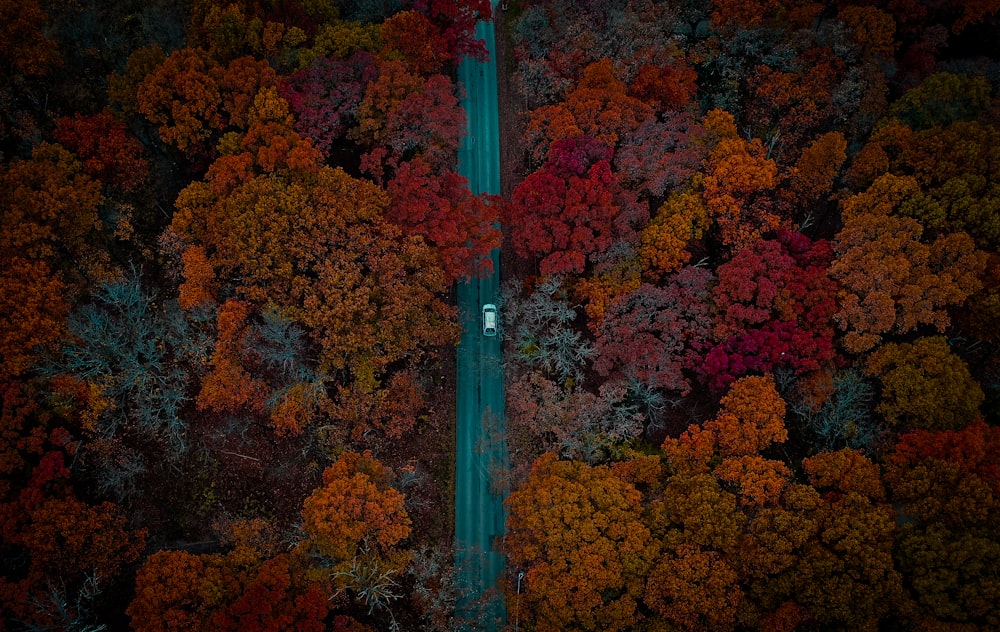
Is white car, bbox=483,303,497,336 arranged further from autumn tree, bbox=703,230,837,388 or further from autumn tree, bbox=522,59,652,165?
autumn tree, bbox=703,230,837,388

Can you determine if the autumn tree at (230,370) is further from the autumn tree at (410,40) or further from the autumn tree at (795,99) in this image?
the autumn tree at (795,99)

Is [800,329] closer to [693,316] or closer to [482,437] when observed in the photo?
[693,316]

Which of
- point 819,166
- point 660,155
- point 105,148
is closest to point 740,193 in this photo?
point 819,166

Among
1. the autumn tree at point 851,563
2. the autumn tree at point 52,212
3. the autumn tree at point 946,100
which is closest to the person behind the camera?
the autumn tree at point 851,563

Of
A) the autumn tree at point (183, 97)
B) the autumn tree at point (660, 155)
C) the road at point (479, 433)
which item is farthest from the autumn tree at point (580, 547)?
the autumn tree at point (183, 97)

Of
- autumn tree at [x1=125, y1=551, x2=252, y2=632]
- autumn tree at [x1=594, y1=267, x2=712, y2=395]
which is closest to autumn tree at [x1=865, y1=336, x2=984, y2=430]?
autumn tree at [x1=594, y1=267, x2=712, y2=395]

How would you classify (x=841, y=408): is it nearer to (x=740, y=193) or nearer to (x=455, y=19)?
(x=740, y=193)
